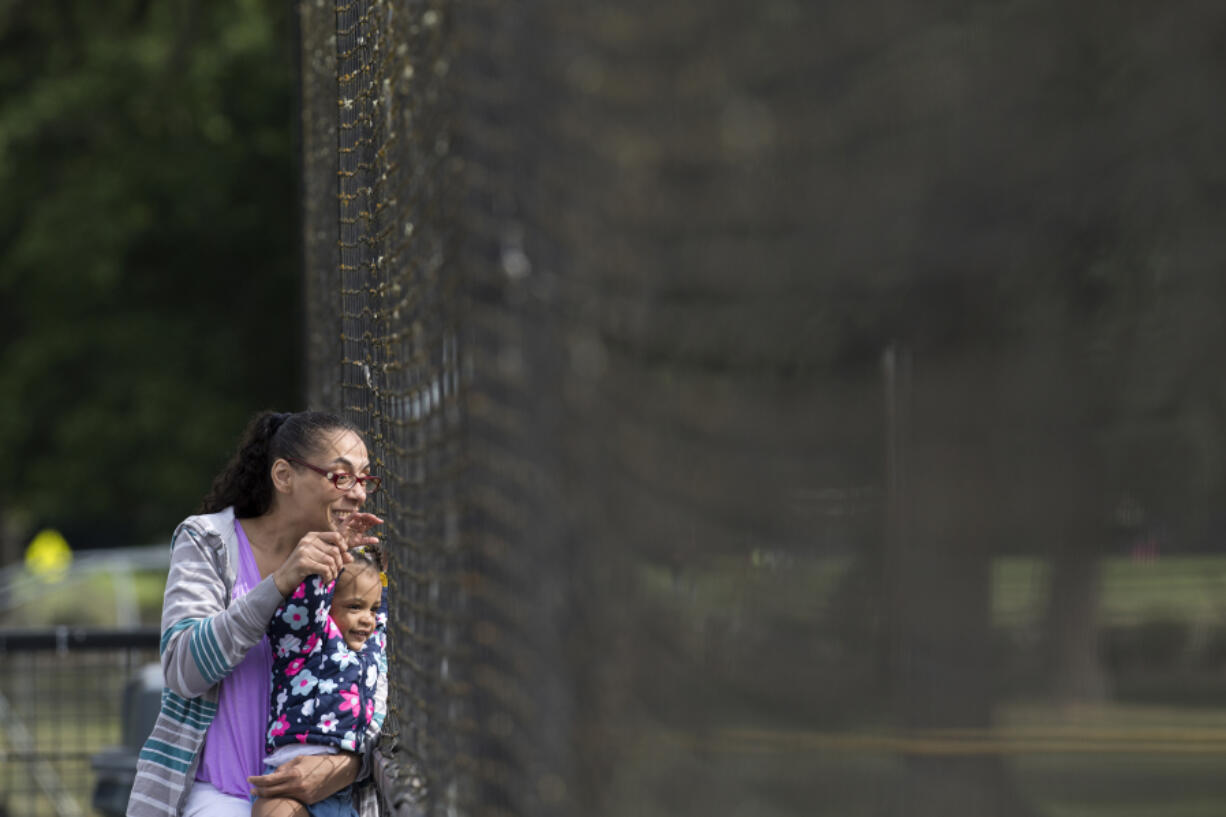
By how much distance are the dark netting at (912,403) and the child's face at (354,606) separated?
1.81 meters

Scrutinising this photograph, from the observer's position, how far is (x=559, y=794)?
166cm

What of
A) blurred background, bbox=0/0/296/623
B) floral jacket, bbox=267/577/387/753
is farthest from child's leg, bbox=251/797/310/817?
blurred background, bbox=0/0/296/623

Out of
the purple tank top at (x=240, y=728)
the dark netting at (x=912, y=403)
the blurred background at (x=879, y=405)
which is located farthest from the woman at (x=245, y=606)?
the dark netting at (x=912, y=403)

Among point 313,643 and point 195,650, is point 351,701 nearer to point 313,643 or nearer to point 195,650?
point 313,643

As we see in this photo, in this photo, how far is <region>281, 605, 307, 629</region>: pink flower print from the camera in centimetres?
328

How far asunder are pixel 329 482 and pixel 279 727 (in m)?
0.47

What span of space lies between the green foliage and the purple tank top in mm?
13808

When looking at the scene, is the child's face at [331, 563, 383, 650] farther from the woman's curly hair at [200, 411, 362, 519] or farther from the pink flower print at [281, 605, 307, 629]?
the woman's curly hair at [200, 411, 362, 519]

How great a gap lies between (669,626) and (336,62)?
253 cm

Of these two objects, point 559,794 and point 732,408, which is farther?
point 559,794

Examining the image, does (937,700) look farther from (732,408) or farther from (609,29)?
(609,29)

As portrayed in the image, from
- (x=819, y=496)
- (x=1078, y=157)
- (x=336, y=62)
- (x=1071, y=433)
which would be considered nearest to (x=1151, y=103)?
(x=1078, y=157)

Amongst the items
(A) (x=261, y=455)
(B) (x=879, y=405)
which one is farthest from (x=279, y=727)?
(B) (x=879, y=405)

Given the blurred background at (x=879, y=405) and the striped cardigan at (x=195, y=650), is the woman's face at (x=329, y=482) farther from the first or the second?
the blurred background at (x=879, y=405)
